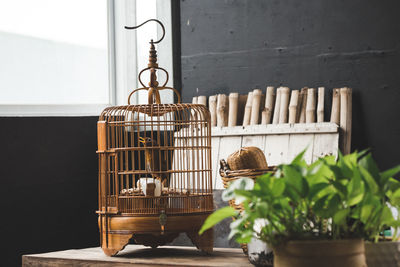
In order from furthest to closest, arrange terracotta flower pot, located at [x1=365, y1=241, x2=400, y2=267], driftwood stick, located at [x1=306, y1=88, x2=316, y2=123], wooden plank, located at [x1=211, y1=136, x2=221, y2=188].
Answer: wooden plank, located at [x1=211, y1=136, x2=221, y2=188]
driftwood stick, located at [x1=306, y1=88, x2=316, y2=123]
terracotta flower pot, located at [x1=365, y1=241, x2=400, y2=267]

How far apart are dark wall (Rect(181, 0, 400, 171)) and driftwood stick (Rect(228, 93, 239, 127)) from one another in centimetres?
14

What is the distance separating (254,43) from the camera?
4.14 meters

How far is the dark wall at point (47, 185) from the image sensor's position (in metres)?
3.52

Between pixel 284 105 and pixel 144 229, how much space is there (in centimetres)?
149

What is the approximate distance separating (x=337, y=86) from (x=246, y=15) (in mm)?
911

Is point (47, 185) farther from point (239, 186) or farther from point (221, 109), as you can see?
point (239, 186)

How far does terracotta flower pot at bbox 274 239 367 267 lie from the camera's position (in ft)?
4.22

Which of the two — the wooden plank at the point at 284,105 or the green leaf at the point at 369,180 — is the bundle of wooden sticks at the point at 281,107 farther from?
the green leaf at the point at 369,180

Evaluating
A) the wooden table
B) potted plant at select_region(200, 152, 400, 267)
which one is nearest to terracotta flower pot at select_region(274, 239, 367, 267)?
potted plant at select_region(200, 152, 400, 267)

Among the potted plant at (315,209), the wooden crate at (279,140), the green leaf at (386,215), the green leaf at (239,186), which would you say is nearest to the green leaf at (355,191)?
the potted plant at (315,209)

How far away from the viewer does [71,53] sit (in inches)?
159

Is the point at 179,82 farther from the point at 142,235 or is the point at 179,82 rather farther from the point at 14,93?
the point at 142,235

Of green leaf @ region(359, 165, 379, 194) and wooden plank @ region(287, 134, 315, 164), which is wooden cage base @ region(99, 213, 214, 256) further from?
green leaf @ region(359, 165, 379, 194)

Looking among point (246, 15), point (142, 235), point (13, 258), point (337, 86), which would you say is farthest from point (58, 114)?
point (337, 86)
